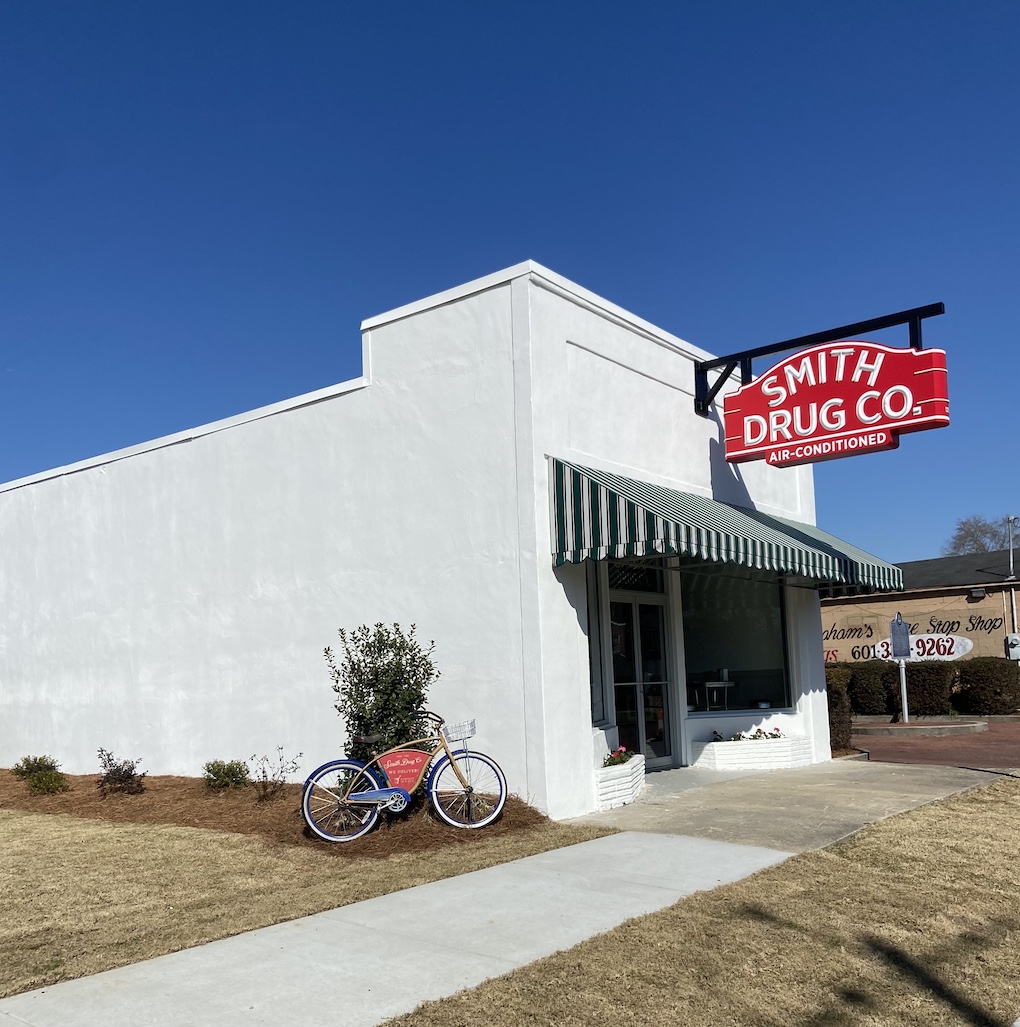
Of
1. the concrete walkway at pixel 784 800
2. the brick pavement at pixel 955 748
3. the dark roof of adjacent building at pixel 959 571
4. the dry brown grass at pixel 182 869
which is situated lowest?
the brick pavement at pixel 955 748

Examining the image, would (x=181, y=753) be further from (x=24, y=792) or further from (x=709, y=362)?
(x=709, y=362)

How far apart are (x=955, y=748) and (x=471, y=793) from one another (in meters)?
12.1

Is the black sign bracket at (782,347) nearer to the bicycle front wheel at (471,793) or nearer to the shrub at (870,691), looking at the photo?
the bicycle front wheel at (471,793)

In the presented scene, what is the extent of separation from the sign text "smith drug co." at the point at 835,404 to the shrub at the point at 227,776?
7.42m

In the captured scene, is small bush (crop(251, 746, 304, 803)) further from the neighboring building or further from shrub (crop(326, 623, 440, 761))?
the neighboring building

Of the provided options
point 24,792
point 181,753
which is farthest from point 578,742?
point 24,792

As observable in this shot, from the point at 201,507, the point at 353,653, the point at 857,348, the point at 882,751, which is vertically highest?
the point at 857,348

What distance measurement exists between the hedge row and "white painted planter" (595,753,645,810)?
17899mm

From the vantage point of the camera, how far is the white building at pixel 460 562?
1070 cm

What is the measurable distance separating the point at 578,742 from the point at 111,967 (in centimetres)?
576

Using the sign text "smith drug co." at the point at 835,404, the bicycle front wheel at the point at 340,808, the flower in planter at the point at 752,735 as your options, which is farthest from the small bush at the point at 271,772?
the sign text "smith drug co." at the point at 835,404

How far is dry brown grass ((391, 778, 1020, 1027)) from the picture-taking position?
16.1 ft

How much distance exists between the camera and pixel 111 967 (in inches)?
227

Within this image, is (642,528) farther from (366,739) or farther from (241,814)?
(241,814)
